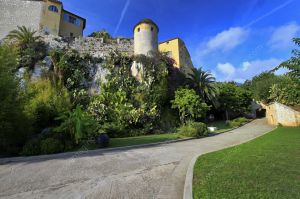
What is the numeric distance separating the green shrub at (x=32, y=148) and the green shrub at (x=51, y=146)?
20 cm

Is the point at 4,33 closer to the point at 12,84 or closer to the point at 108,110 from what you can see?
the point at 108,110

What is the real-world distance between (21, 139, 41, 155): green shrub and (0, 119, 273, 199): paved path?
2.46 feet

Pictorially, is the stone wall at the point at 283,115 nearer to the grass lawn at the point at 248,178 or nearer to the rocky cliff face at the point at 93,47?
the grass lawn at the point at 248,178

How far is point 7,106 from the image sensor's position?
7934 mm

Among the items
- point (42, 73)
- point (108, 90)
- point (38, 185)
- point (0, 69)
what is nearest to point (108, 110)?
point (108, 90)

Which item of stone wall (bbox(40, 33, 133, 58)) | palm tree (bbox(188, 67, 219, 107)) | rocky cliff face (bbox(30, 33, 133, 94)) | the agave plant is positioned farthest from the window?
the agave plant

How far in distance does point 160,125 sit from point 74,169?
13058 millimetres

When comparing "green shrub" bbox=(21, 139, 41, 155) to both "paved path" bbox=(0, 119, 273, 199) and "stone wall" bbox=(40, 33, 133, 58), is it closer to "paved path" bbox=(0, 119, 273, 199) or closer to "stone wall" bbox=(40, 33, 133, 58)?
"paved path" bbox=(0, 119, 273, 199)

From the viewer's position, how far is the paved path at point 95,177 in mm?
4207

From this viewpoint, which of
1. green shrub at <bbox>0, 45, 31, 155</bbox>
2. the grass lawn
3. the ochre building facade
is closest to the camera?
the grass lawn

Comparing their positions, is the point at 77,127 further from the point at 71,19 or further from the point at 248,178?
the point at 71,19

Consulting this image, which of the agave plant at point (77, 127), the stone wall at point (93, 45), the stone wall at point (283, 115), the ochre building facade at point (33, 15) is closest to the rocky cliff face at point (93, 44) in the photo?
the stone wall at point (93, 45)

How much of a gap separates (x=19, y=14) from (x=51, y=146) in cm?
2805

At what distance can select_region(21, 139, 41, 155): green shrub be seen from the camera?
8.25m
